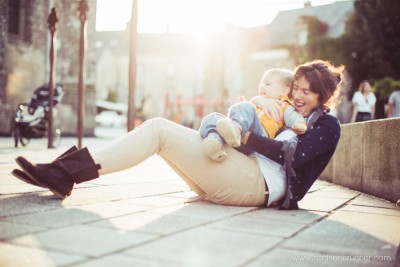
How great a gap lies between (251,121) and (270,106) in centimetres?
20

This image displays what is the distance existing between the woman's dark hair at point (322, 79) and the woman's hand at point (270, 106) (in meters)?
0.26

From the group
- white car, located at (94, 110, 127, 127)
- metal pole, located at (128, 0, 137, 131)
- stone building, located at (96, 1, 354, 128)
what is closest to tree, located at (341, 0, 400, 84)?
stone building, located at (96, 1, 354, 128)

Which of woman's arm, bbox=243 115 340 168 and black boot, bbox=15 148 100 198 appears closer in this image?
black boot, bbox=15 148 100 198

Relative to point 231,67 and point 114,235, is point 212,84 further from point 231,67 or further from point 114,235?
point 114,235

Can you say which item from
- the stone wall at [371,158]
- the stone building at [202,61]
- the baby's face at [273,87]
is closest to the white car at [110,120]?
the stone building at [202,61]

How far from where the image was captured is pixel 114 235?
7.80 feet

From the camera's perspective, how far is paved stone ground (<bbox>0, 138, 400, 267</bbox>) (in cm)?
202

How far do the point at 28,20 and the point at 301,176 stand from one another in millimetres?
15466

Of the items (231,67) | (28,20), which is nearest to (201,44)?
(231,67)

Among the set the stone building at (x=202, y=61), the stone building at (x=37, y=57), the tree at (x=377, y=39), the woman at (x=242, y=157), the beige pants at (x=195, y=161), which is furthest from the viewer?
the stone building at (x=202, y=61)

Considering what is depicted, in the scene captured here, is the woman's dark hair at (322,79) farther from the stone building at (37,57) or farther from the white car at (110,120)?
the white car at (110,120)

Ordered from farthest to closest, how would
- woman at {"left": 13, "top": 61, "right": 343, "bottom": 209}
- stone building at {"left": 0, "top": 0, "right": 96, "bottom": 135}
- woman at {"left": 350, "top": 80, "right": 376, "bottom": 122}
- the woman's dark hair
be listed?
1. stone building at {"left": 0, "top": 0, "right": 96, "bottom": 135}
2. woman at {"left": 350, "top": 80, "right": 376, "bottom": 122}
3. the woman's dark hair
4. woman at {"left": 13, "top": 61, "right": 343, "bottom": 209}

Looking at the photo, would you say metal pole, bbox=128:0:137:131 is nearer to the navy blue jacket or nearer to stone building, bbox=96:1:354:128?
the navy blue jacket

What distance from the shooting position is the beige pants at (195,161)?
131 inches
